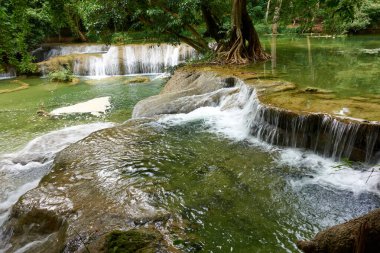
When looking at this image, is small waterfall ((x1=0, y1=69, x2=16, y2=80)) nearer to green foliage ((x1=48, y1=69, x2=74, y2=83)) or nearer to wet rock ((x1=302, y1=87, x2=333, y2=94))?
green foliage ((x1=48, y1=69, x2=74, y2=83))

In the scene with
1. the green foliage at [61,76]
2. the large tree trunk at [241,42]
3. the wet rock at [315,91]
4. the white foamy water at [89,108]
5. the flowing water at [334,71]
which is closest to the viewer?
the wet rock at [315,91]

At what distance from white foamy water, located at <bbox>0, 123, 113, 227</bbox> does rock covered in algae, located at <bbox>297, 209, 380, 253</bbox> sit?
14.8 ft

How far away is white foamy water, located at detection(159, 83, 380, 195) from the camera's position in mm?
4957

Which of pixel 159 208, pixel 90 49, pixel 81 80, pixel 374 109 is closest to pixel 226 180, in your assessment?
pixel 159 208

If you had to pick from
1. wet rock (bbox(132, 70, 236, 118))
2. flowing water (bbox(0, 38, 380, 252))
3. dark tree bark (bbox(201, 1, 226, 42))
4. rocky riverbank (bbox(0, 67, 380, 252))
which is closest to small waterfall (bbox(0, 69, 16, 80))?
flowing water (bbox(0, 38, 380, 252))

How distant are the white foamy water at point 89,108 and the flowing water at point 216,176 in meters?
1.84

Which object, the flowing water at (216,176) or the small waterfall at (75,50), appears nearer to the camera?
the flowing water at (216,176)

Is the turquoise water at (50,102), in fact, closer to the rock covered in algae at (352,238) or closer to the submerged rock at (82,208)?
the submerged rock at (82,208)

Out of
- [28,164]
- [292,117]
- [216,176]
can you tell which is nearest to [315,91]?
[292,117]

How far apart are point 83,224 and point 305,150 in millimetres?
4019

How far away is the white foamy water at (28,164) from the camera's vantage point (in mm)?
5805

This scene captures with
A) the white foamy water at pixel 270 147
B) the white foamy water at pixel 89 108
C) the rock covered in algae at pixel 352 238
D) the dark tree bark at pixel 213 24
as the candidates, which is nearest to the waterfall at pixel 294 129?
the white foamy water at pixel 270 147

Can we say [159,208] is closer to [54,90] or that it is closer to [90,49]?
[54,90]

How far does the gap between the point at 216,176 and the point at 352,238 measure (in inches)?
125
